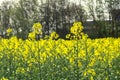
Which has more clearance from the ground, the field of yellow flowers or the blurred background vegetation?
the field of yellow flowers

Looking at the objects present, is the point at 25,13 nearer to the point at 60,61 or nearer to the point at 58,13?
the point at 58,13

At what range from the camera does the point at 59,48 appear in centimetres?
1267

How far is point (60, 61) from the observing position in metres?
11.7

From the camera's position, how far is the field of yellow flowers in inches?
357

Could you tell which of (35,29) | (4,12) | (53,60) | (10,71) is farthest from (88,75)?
(4,12)

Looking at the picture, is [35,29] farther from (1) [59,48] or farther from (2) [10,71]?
(1) [59,48]

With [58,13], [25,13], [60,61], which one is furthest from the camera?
[25,13]

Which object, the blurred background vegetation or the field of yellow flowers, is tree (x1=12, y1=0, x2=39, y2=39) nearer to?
the blurred background vegetation

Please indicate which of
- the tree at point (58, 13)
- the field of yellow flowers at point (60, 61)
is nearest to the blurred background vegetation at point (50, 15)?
the tree at point (58, 13)

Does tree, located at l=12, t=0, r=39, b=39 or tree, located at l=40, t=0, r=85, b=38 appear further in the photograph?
tree, located at l=12, t=0, r=39, b=39

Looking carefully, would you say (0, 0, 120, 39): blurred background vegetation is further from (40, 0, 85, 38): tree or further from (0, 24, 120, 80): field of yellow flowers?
(0, 24, 120, 80): field of yellow flowers

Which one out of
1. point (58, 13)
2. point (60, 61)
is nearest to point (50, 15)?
point (58, 13)

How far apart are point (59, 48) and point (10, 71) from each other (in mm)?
2930

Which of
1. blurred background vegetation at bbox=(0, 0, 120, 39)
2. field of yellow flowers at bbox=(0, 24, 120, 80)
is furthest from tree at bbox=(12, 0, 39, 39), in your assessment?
field of yellow flowers at bbox=(0, 24, 120, 80)
